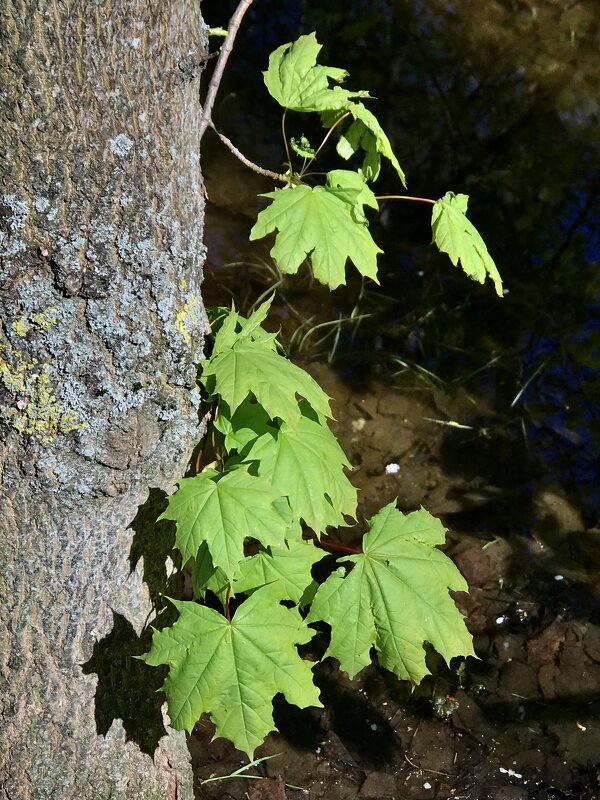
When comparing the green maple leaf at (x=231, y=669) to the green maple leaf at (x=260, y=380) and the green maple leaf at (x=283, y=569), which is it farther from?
the green maple leaf at (x=260, y=380)

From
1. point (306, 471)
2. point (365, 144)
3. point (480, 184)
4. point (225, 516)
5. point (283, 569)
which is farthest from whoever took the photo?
point (480, 184)

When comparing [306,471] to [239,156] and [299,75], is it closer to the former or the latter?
[239,156]

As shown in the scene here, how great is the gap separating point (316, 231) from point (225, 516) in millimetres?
637

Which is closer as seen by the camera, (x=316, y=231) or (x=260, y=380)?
(x=260, y=380)

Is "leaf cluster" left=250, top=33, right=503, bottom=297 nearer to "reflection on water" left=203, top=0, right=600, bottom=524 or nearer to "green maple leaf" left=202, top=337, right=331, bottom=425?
"green maple leaf" left=202, top=337, right=331, bottom=425

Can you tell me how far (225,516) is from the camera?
4.86 feet

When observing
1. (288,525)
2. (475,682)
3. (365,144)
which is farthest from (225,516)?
(475,682)

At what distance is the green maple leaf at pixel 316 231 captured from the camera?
1.62 metres

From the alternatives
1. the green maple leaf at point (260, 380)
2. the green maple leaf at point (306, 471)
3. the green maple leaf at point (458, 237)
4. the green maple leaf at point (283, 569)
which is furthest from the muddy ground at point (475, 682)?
the green maple leaf at point (458, 237)

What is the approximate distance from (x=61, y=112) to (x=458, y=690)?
6.81 ft

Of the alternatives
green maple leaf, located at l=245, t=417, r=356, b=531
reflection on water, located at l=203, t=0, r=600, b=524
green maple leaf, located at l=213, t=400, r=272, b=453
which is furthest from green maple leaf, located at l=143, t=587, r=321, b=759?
reflection on water, located at l=203, t=0, r=600, b=524

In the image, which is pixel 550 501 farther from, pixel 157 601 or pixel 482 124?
pixel 482 124

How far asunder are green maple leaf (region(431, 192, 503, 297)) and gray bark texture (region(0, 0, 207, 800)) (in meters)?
0.57

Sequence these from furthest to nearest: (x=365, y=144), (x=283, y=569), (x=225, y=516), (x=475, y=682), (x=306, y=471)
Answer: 1. (x=475, y=682)
2. (x=365, y=144)
3. (x=283, y=569)
4. (x=306, y=471)
5. (x=225, y=516)
